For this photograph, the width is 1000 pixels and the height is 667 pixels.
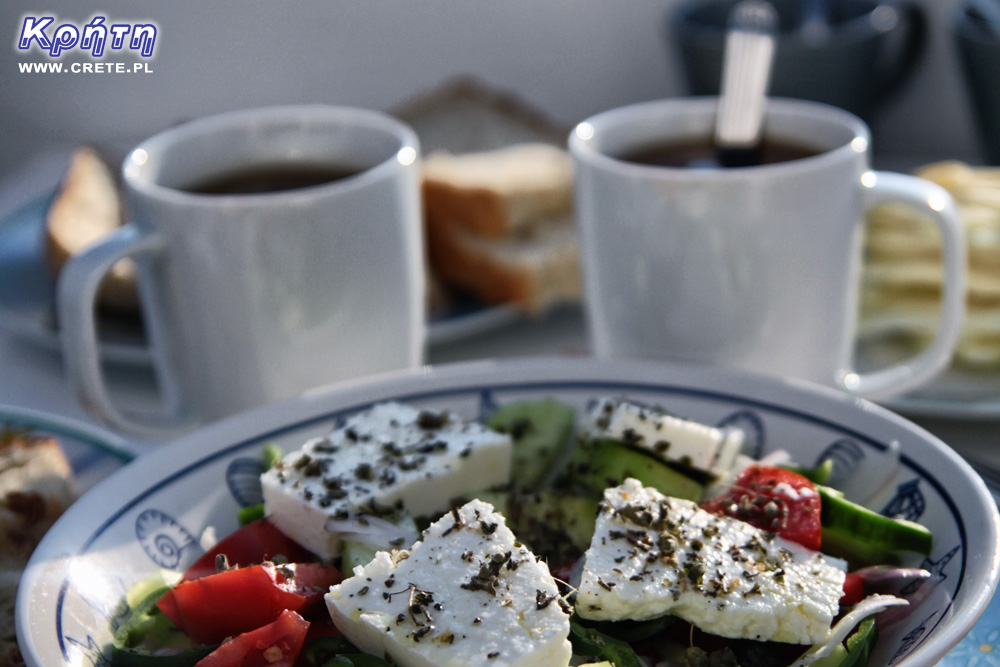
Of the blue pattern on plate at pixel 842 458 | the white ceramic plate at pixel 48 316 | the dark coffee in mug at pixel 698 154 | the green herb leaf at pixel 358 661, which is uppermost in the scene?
the dark coffee in mug at pixel 698 154

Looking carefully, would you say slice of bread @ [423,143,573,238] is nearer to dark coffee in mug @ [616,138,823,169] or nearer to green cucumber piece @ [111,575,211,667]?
dark coffee in mug @ [616,138,823,169]

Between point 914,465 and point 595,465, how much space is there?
0.34 m

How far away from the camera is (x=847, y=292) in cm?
130

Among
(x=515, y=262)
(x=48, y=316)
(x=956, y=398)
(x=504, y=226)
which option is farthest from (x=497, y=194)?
(x=956, y=398)

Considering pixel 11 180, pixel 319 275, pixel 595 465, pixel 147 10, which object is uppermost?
pixel 147 10

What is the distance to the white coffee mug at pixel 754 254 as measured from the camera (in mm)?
1204

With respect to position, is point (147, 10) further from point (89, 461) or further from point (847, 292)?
point (847, 292)

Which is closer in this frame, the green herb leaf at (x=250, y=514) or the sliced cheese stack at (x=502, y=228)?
the green herb leaf at (x=250, y=514)

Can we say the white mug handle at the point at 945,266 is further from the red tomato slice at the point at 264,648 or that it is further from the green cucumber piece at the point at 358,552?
the red tomato slice at the point at 264,648

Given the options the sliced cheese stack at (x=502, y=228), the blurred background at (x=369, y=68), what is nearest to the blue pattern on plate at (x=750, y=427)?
the sliced cheese stack at (x=502, y=228)

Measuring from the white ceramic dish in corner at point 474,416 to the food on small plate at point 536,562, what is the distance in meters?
0.03

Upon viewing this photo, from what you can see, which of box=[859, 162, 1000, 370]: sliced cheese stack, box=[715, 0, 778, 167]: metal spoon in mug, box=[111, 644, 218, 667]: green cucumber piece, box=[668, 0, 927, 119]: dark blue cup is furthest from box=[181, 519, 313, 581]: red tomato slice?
box=[668, 0, 927, 119]: dark blue cup

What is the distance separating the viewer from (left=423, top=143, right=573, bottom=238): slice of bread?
6.75 feet

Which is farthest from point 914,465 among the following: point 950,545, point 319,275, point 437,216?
point 437,216
